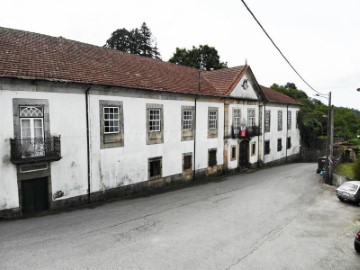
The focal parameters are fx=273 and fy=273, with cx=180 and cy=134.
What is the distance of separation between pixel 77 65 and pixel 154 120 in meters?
5.59

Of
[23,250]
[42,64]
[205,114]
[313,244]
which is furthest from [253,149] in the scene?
[23,250]

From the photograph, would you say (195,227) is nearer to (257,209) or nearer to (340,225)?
(257,209)

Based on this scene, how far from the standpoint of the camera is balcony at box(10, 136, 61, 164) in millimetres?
11586

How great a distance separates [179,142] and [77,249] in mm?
11538

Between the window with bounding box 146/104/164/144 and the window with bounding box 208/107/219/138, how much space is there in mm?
5340

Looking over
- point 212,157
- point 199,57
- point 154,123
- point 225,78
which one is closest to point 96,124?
point 154,123

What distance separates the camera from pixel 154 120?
17672mm

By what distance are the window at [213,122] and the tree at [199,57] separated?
20950 millimetres

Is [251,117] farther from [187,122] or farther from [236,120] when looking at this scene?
[187,122]

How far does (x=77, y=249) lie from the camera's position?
8820mm

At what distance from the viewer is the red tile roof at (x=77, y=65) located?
1270 cm

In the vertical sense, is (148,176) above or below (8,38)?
below

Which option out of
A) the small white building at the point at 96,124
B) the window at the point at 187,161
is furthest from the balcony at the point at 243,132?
the window at the point at 187,161

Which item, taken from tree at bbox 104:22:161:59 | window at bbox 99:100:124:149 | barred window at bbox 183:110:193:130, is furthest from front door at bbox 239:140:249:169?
tree at bbox 104:22:161:59
